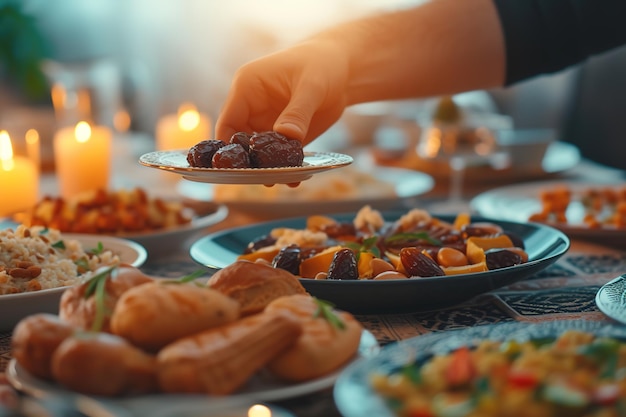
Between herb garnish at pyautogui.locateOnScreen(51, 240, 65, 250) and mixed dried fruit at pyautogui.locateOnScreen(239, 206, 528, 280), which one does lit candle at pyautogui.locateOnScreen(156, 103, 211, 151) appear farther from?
herb garnish at pyautogui.locateOnScreen(51, 240, 65, 250)

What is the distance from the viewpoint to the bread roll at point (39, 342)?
72 cm

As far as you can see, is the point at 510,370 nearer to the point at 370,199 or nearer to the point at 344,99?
the point at 344,99

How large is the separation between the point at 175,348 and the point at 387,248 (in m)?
0.59

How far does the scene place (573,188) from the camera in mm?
1963

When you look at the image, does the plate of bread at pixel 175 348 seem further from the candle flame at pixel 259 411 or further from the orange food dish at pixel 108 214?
the orange food dish at pixel 108 214

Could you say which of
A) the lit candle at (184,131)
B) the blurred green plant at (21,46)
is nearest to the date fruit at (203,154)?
the lit candle at (184,131)

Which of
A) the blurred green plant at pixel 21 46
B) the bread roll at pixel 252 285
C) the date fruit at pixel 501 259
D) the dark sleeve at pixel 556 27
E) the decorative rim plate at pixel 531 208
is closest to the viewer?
the bread roll at pixel 252 285

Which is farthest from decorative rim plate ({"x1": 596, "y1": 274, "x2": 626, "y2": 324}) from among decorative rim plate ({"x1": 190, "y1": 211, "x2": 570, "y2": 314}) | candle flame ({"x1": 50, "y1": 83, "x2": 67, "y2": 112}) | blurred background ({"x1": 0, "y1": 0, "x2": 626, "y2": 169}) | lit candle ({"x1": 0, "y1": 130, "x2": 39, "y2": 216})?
blurred background ({"x1": 0, "y1": 0, "x2": 626, "y2": 169})

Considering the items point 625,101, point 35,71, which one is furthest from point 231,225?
point 35,71

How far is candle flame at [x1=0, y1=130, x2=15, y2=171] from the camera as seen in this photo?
6.70 ft

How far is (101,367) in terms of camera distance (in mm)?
675

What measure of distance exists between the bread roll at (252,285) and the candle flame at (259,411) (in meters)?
0.21

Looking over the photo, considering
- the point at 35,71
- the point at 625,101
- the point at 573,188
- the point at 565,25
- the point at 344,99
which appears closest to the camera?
the point at 344,99

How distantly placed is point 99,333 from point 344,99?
984 millimetres
